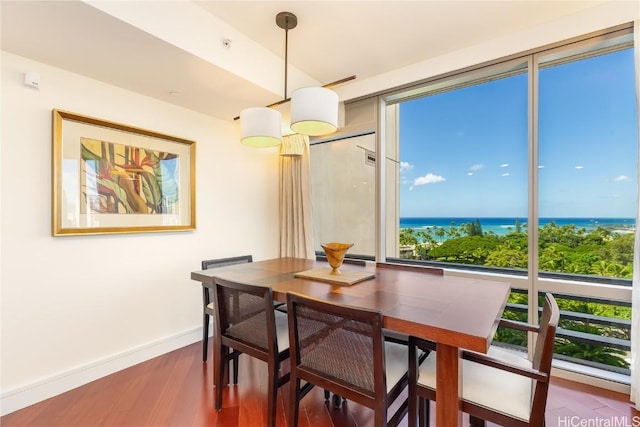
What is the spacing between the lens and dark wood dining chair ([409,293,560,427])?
109 cm

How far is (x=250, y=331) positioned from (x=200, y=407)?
72 cm

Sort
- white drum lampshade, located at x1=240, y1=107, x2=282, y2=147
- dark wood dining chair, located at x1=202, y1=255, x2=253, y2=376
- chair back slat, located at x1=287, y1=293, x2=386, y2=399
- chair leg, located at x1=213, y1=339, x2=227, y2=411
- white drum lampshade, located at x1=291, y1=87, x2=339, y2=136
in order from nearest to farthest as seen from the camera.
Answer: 1. chair back slat, located at x1=287, y1=293, x2=386, y2=399
2. white drum lampshade, located at x1=291, y1=87, x2=339, y2=136
3. chair leg, located at x1=213, y1=339, x2=227, y2=411
4. white drum lampshade, located at x1=240, y1=107, x2=282, y2=147
5. dark wood dining chair, located at x1=202, y1=255, x2=253, y2=376

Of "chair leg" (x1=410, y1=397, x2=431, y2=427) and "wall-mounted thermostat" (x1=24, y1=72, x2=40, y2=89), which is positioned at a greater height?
"wall-mounted thermostat" (x1=24, y1=72, x2=40, y2=89)

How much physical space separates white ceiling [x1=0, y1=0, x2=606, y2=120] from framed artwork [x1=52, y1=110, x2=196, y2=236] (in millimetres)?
413

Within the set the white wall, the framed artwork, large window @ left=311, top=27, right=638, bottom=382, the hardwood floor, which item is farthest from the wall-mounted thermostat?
large window @ left=311, top=27, right=638, bottom=382

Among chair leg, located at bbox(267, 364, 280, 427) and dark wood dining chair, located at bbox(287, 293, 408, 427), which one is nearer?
dark wood dining chair, located at bbox(287, 293, 408, 427)

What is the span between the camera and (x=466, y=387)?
4.11 feet

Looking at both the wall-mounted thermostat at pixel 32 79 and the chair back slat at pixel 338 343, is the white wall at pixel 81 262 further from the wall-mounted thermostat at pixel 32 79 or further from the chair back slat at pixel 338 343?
the chair back slat at pixel 338 343

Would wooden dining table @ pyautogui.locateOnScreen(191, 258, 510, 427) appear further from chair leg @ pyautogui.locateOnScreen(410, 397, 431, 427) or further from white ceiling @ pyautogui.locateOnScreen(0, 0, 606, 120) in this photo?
white ceiling @ pyautogui.locateOnScreen(0, 0, 606, 120)

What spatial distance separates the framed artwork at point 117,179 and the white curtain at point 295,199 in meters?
1.14

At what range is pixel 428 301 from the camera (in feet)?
4.72

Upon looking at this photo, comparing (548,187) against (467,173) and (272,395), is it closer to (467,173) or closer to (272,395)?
(467,173)

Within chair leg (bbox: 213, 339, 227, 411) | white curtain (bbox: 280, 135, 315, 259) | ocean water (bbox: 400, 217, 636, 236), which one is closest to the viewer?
chair leg (bbox: 213, 339, 227, 411)

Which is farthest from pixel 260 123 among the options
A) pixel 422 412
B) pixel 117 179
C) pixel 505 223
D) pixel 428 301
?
pixel 505 223
